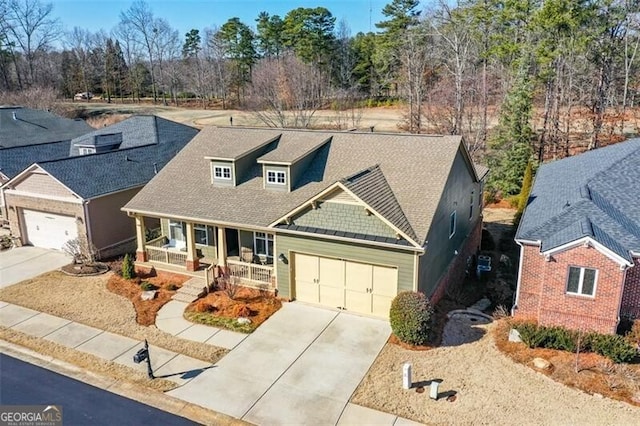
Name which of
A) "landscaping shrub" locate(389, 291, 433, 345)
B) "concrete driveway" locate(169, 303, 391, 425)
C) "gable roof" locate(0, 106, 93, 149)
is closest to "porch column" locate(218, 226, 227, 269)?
"concrete driveway" locate(169, 303, 391, 425)

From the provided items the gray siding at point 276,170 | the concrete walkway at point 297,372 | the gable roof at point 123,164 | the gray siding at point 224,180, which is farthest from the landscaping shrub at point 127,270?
the concrete walkway at point 297,372

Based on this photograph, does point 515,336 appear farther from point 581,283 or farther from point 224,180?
point 224,180

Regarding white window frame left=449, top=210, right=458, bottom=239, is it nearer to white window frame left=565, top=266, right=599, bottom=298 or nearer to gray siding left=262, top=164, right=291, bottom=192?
white window frame left=565, top=266, right=599, bottom=298

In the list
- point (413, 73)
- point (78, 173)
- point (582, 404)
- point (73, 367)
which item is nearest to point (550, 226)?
Answer: point (582, 404)

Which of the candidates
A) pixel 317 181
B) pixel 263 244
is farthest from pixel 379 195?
pixel 263 244

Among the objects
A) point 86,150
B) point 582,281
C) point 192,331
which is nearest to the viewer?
point 582,281
